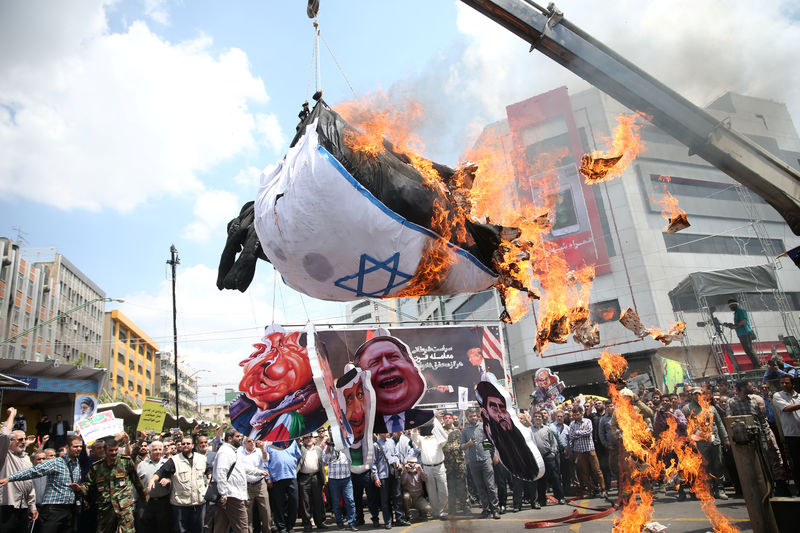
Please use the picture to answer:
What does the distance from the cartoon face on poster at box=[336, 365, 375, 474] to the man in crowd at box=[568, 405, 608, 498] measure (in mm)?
7196

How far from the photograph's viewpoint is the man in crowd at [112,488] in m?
6.68

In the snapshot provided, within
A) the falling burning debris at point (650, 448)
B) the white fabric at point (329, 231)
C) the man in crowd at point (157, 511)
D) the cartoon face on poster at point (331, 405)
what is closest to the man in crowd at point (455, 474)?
the falling burning debris at point (650, 448)

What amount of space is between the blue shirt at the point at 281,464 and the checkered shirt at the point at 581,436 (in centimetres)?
582

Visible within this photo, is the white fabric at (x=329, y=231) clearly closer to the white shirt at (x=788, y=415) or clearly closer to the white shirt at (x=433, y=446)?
the white shirt at (x=788, y=415)

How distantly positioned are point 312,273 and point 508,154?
2.81 m

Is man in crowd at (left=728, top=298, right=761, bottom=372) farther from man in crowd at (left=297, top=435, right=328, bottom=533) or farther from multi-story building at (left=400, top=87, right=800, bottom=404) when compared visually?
man in crowd at (left=297, top=435, right=328, bottom=533)

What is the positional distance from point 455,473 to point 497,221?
7.93m

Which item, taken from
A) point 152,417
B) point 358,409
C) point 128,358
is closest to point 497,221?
point 358,409

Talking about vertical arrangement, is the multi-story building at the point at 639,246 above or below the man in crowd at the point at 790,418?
above

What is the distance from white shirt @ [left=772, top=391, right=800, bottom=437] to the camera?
23.4 feet

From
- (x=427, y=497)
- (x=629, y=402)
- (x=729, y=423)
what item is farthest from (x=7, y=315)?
(x=729, y=423)

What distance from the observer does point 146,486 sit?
795cm

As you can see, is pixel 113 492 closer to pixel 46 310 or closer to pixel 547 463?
pixel 547 463

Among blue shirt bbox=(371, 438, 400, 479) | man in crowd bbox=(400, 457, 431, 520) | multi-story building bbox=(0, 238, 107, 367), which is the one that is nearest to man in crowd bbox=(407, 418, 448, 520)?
man in crowd bbox=(400, 457, 431, 520)
